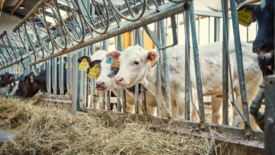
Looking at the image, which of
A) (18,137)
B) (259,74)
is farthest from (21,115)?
(259,74)

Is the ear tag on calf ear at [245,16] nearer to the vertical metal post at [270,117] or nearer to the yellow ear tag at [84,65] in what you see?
the vertical metal post at [270,117]

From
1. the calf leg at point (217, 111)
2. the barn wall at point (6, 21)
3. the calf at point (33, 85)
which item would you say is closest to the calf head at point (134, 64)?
the calf leg at point (217, 111)

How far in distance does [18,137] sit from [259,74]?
279 cm

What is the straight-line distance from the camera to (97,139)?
6.53 feet

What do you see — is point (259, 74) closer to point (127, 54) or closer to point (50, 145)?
point (127, 54)

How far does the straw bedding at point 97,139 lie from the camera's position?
171 centimetres

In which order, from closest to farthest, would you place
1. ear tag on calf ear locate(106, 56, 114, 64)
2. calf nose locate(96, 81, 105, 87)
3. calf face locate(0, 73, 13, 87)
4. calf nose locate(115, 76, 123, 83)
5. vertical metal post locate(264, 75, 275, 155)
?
vertical metal post locate(264, 75, 275, 155)
calf nose locate(115, 76, 123, 83)
ear tag on calf ear locate(106, 56, 114, 64)
calf nose locate(96, 81, 105, 87)
calf face locate(0, 73, 13, 87)

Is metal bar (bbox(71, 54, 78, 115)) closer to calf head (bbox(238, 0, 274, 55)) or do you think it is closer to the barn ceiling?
calf head (bbox(238, 0, 274, 55))

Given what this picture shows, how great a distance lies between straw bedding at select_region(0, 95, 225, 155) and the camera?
1714mm

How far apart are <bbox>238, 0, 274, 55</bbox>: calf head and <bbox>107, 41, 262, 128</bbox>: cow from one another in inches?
38.2

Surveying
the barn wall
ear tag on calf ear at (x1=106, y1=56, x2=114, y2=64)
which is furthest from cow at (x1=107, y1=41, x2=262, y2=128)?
the barn wall

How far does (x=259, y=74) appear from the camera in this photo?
110 inches

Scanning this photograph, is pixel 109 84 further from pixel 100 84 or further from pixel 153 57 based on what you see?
pixel 153 57

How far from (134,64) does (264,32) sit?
1.40m
